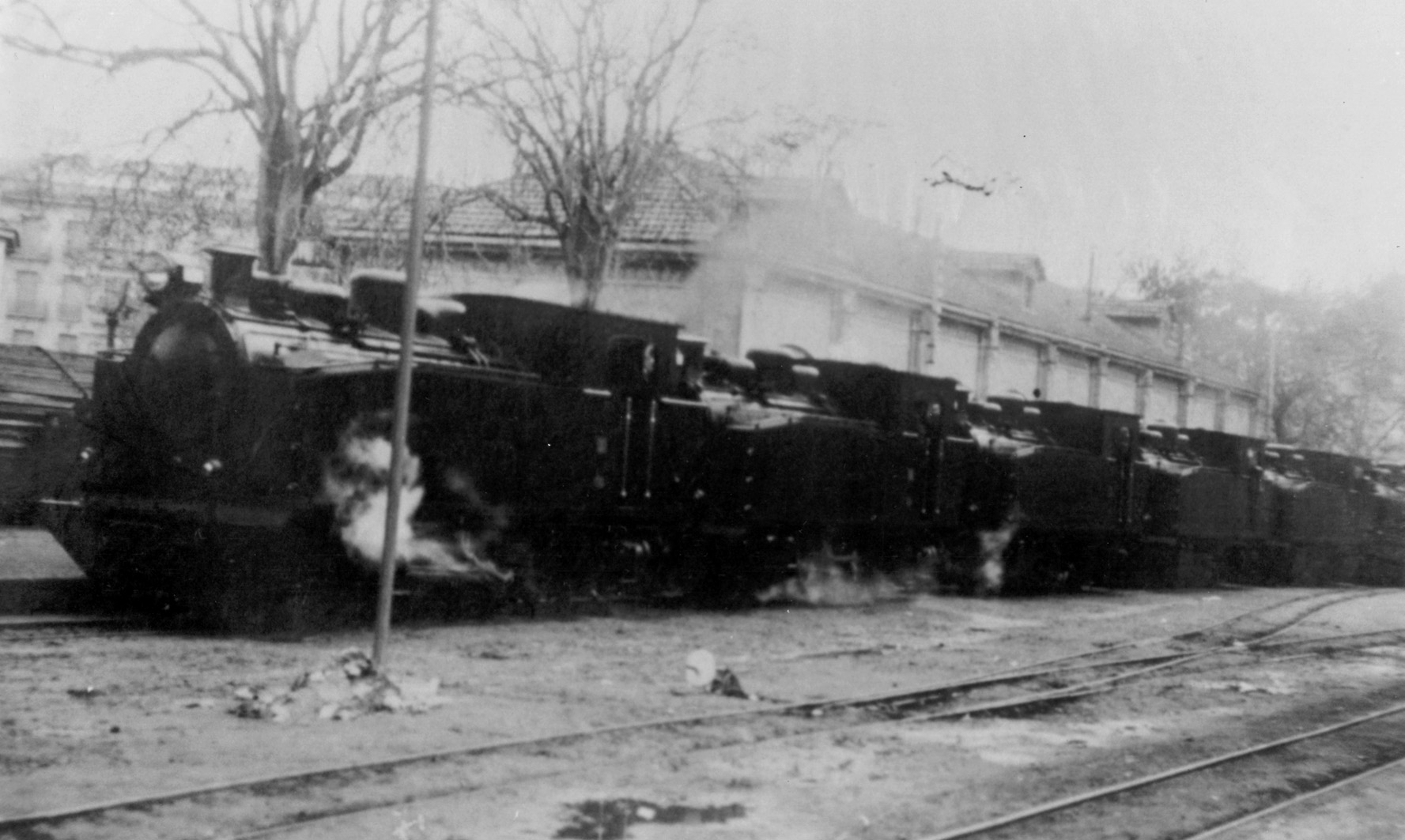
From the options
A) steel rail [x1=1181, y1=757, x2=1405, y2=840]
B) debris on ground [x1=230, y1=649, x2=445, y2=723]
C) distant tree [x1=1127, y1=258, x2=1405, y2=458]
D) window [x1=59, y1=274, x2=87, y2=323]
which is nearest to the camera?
steel rail [x1=1181, y1=757, x2=1405, y2=840]

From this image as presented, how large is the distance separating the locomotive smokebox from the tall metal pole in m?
2.50

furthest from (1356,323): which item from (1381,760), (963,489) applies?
(1381,760)

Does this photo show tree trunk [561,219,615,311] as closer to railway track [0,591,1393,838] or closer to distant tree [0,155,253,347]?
distant tree [0,155,253,347]

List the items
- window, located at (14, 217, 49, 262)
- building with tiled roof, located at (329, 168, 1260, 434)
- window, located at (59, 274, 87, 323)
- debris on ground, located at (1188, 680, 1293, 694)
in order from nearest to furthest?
debris on ground, located at (1188, 680, 1293, 694)
building with tiled roof, located at (329, 168, 1260, 434)
window, located at (14, 217, 49, 262)
window, located at (59, 274, 87, 323)

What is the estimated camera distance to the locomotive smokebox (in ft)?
35.4

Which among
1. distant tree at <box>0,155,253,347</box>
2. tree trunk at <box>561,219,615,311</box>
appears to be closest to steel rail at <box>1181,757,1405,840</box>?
distant tree at <box>0,155,253,347</box>

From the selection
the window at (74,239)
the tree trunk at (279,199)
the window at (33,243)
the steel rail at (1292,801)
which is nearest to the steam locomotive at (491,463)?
the steel rail at (1292,801)

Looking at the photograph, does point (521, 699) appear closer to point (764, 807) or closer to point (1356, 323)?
point (764, 807)

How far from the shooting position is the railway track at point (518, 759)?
18.2 ft

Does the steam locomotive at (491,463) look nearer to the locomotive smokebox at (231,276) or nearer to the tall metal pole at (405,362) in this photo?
the locomotive smokebox at (231,276)

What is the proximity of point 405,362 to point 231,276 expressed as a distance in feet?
8.93

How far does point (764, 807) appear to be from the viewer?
6.50 meters

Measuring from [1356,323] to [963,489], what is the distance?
2560cm

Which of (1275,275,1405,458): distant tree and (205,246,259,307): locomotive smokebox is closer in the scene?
(205,246,259,307): locomotive smokebox
